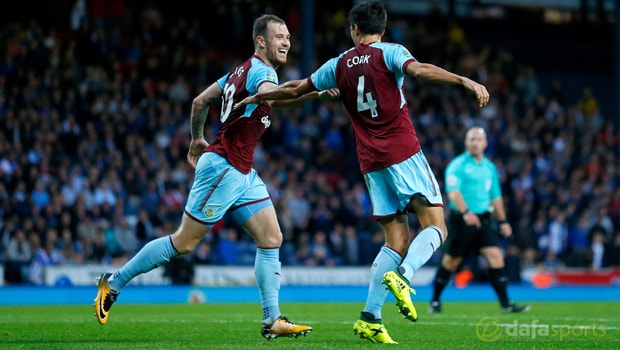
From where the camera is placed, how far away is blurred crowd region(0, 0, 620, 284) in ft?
64.7

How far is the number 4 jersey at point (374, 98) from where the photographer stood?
26.2 feet

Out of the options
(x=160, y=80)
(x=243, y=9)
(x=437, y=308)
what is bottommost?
(x=437, y=308)

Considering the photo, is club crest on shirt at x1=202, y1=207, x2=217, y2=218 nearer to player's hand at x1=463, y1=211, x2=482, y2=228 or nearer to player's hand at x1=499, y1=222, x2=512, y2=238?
player's hand at x1=463, y1=211, x2=482, y2=228

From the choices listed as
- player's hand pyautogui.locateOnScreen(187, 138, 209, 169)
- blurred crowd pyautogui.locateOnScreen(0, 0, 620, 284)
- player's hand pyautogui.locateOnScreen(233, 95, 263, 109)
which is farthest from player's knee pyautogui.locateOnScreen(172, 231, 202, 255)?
blurred crowd pyautogui.locateOnScreen(0, 0, 620, 284)

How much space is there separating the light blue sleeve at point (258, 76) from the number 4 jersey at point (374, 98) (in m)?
0.39

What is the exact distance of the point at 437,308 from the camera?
43.8 ft

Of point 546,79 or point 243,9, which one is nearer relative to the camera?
point 243,9

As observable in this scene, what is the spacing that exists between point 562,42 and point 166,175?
19240 mm

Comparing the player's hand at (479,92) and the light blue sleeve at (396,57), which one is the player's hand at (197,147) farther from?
the player's hand at (479,92)

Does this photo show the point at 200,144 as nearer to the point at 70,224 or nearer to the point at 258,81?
the point at 258,81

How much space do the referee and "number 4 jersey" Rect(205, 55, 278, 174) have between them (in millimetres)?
5159

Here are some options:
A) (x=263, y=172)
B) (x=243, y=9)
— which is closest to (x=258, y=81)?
(x=263, y=172)

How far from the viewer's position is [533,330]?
966 centimetres

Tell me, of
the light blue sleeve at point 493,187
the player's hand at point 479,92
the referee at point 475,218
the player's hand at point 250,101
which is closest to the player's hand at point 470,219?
the referee at point 475,218
